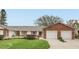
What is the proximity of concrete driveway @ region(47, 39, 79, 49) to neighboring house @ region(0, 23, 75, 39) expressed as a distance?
0.23 ft

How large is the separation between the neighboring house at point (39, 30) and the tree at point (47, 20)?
2.0 inches

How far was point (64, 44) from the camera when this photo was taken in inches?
52.2

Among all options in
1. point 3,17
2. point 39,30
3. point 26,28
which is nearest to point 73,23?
point 39,30

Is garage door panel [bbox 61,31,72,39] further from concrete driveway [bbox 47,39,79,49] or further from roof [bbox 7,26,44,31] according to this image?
roof [bbox 7,26,44,31]

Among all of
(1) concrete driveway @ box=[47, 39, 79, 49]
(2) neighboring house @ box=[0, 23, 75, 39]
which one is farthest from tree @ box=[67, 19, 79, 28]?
(1) concrete driveway @ box=[47, 39, 79, 49]

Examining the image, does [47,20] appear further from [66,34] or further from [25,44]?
[25,44]

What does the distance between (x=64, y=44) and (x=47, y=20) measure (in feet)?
1.29

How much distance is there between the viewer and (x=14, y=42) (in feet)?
4.37

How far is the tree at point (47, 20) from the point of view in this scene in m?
1.31

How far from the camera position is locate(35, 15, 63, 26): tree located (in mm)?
1309

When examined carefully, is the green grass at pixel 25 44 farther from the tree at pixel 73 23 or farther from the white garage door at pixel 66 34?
the tree at pixel 73 23

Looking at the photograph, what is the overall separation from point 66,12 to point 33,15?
1.51 ft
